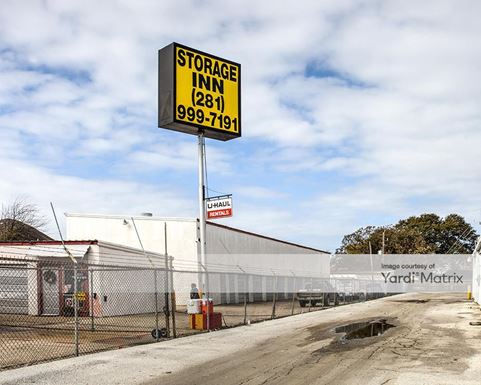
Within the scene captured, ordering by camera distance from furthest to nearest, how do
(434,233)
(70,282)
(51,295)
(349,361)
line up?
1. (434,233)
2. (70,282)
3. (51,295)
4. (349,361)

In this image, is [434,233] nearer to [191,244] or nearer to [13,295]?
[191,244]

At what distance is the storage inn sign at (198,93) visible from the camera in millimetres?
17516

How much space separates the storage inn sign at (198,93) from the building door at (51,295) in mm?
8444

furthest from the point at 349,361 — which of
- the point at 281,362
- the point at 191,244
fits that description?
the point at 191,244

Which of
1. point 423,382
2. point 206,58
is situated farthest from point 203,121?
point 423,382

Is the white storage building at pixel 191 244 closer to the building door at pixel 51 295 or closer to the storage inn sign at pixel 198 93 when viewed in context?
the building door at pixel 51 295

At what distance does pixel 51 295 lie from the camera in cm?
2231

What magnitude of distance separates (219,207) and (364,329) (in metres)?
5.94

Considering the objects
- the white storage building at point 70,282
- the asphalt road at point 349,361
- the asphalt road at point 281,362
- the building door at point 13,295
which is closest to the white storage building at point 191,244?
the white storage building at point 70,282

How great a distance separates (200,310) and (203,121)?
6.09 meters

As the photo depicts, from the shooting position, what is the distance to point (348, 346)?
41.6 feet

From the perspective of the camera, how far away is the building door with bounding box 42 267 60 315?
71.7 feet

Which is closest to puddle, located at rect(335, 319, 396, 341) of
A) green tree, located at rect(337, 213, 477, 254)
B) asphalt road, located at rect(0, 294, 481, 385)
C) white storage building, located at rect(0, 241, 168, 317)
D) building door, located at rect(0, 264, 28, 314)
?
asphalt road, located at rect(0, 294, 481, 385)

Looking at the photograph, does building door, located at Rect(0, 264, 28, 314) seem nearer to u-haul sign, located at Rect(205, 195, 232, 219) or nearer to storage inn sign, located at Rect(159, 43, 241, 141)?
u-haul sign, located at Rect(205, 195, 232, 219)
